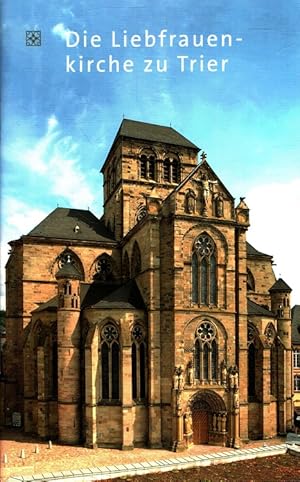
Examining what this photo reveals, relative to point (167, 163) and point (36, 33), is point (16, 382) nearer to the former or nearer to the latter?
point (167, 163)

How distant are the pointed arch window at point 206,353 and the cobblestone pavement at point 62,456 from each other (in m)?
4.30

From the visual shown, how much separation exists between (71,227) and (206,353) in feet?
52.6

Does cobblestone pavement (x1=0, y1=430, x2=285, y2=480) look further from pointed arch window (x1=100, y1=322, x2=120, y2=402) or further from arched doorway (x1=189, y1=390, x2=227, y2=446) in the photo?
pointed arch window (x1=100, y1=322, x2=120, y2=402)

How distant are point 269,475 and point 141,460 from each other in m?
6.87

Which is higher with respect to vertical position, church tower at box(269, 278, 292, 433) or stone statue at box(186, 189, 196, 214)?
stone statue at box(186, 189, 196, 214)

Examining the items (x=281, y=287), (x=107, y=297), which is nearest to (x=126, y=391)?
(x=107, y=297)

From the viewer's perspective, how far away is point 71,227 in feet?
124

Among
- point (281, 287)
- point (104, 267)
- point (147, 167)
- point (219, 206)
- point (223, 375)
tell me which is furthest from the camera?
point (147, 167)

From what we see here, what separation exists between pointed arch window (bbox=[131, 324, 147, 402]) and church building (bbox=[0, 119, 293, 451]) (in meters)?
0.06

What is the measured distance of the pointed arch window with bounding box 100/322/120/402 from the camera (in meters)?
27.8

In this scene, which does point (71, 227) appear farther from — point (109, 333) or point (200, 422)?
point (200, 422)

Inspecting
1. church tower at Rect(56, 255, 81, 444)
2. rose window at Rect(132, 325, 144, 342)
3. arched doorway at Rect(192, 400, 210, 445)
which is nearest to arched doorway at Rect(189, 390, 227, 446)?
arched doorway at Rect(192, 400, 210, 445)

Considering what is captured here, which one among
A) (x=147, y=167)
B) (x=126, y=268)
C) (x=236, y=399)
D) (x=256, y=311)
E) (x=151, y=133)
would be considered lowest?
(x=236, y=399)

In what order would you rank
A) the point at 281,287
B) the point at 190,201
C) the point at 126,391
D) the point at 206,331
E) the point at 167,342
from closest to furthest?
the point at 126,391 → the point at 167,342 → the point at 206,331 → the point at 190,201 → the point at 281,287
